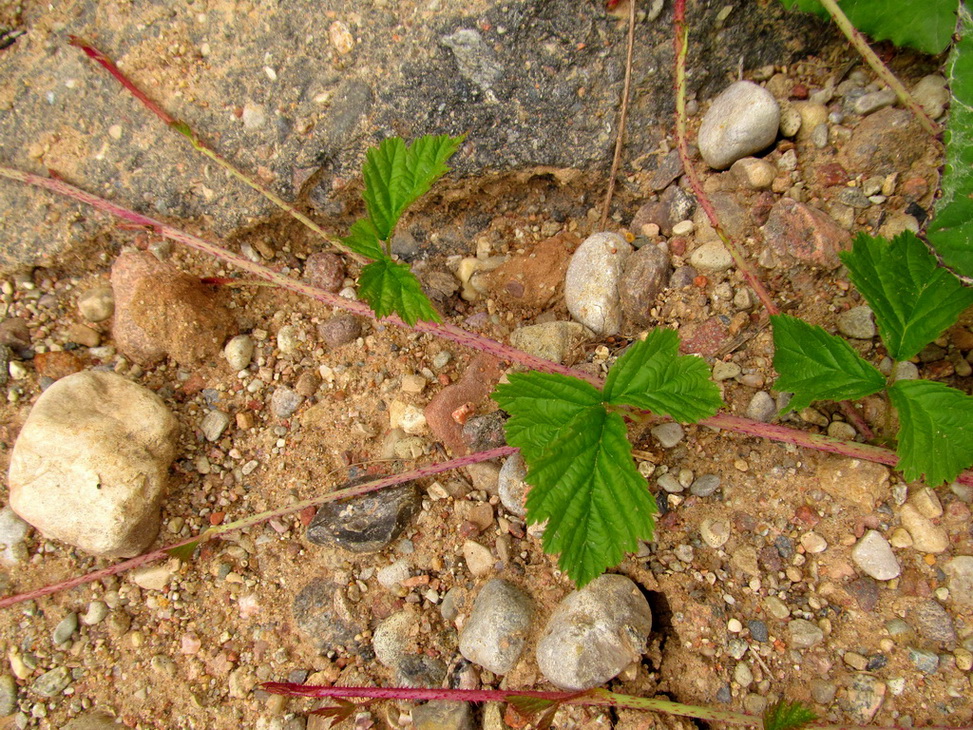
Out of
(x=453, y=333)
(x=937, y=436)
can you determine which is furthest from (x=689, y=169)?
(x=937, y=436)

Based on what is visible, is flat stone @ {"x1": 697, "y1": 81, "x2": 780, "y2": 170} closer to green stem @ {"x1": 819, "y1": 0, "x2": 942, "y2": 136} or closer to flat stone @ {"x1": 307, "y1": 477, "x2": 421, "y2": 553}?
green stem @ {"x1": 819, "y1": 0, "x2": 942, "y2": 136}

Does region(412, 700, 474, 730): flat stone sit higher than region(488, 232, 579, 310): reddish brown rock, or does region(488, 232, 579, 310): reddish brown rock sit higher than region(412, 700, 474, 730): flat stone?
region(488, 232, 579, 310): reddish brown rock

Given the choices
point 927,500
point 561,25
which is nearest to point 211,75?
point 561,25

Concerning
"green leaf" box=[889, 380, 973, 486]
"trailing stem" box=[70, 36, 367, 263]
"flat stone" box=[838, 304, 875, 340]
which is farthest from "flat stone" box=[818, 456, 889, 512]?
"trailing stem" box=[70, 36, 367, 263]

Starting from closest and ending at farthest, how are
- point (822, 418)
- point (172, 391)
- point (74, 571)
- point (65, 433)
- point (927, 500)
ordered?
point (927, 500) < point (822, 418) < point (65, 433) < point (74, 571) < point (172, 391)

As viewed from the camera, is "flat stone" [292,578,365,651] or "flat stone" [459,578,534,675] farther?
"flat stone" [292,578,365,651]

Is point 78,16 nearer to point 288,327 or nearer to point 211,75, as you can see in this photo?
point 211,75
